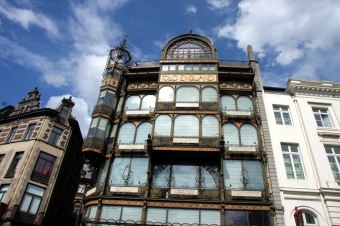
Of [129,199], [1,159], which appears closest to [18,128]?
[1,159]

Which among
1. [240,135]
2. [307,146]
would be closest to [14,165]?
[240,135]

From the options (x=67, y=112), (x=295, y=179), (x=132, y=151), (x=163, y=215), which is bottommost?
(x=163, y=215)

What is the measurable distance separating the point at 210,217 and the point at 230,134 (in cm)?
745

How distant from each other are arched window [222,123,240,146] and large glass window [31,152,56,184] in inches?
749

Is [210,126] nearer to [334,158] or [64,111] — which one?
[334,158]

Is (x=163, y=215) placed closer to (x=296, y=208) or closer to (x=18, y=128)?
(x=296, y=208)

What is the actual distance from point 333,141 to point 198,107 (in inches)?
472

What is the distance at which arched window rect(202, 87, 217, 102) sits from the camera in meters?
24.5

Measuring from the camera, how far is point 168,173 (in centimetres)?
2131

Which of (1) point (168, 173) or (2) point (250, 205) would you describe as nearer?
(2) point (250, 205)

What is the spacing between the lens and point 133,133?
23.8 metres

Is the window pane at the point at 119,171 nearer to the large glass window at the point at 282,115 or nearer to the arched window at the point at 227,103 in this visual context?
the arched window at the point at 227,103

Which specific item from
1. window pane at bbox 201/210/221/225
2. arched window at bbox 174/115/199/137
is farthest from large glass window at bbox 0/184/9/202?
window pane at bbox 201/210/221/225

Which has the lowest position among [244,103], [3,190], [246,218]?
[246,218]
